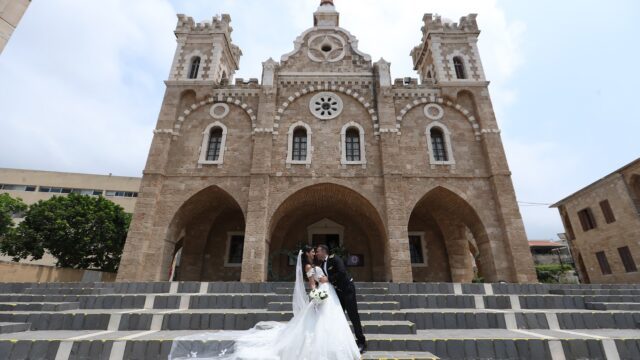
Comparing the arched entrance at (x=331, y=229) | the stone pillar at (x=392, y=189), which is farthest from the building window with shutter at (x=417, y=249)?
the stone pillar at (x=392, y=189)

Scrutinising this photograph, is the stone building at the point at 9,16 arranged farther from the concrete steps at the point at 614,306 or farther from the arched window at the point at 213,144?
the concrete steps at the point at 614,306

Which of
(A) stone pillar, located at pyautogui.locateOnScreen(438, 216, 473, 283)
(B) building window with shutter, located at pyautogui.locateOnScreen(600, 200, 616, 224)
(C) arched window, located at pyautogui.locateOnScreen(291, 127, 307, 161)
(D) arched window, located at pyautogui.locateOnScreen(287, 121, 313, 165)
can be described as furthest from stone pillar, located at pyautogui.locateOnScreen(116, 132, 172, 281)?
(B) building window with shutter, located at pyautogui.locateOnScreen(600, 200, 616, 224)

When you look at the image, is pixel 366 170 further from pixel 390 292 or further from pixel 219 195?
pixel 219 195

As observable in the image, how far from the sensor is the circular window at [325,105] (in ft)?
54.6

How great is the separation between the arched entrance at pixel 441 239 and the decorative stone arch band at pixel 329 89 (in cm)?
499

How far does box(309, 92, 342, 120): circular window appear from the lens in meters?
16.6

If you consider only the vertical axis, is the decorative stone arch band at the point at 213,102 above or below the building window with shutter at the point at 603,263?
above

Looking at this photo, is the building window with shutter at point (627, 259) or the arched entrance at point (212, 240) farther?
the building window with shutter at point (627, 259)

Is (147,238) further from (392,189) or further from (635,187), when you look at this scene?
(635,187)

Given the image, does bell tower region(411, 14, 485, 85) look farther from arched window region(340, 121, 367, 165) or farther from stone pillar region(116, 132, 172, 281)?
stone pillar region(116, 132, 172, 281)

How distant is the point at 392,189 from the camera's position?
47.6ft

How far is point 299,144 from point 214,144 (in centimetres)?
476

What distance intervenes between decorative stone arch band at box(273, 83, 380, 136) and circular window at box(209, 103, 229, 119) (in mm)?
3038

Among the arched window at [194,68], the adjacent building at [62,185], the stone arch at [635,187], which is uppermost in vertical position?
the arched window at [194,68]
